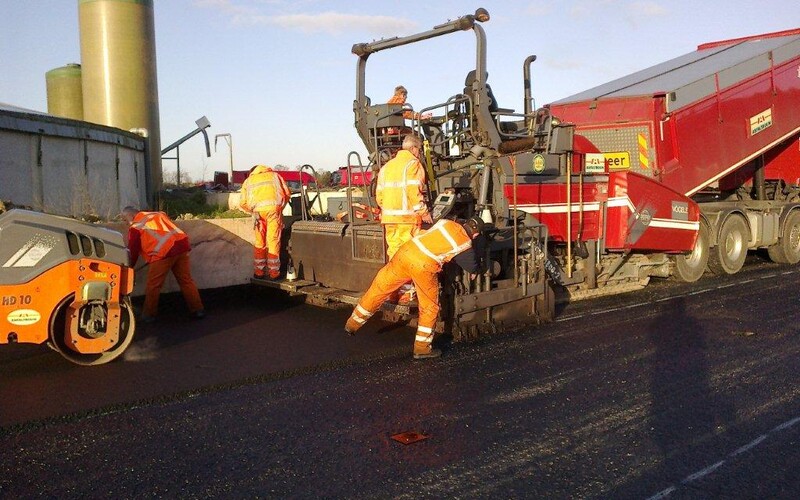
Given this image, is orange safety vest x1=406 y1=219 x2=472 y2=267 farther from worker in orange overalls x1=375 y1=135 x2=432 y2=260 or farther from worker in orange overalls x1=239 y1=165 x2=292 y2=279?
worker in orange overalls x1=239 y1=165 x2=292 y2=279

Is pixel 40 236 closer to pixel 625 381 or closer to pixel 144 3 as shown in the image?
pixel 625 381

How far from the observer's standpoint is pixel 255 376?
5.86m

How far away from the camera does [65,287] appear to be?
5.85 m

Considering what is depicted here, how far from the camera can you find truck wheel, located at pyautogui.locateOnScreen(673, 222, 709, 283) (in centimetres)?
1065

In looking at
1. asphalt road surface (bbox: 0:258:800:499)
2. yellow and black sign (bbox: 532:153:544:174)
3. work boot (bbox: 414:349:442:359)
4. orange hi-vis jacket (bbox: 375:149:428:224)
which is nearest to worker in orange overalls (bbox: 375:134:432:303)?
orange hi-vis jacket (bbox: 375:149:428:224)

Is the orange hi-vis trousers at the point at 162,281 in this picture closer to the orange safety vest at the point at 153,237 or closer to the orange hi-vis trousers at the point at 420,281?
Result: the orange safety vest at the point at 153,237

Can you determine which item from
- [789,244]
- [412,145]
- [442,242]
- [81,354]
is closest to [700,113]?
[789,244]

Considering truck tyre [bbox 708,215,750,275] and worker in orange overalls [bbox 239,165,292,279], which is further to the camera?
truck tyre [bbox 708,215,750,275]

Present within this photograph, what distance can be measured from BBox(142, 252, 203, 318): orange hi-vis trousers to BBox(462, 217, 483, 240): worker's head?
3.21 metres

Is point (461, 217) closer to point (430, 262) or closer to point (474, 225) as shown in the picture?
point (474, 225)

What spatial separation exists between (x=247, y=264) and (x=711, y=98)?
664 centimetres

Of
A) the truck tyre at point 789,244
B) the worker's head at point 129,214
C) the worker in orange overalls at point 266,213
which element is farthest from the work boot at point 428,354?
the truck tyre at point 789,244

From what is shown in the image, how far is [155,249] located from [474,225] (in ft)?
11.0

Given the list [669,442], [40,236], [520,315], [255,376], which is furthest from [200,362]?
[669,442]
